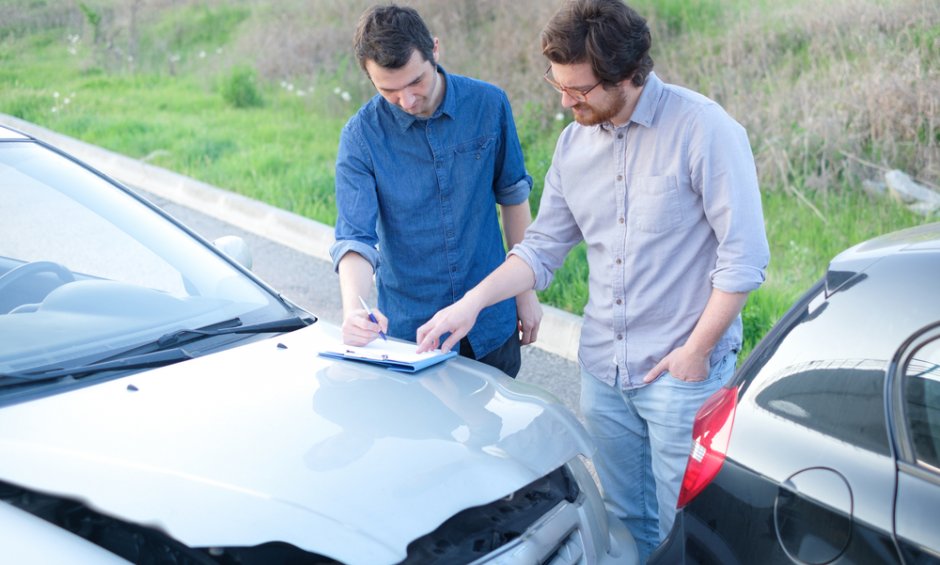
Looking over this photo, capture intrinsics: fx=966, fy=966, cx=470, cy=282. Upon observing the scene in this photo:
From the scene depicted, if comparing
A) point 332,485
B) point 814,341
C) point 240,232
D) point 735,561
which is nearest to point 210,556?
point 332,485

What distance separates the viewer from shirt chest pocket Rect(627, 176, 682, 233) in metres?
2.46

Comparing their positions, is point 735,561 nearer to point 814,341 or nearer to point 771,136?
point 814,341

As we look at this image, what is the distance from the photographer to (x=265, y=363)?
264 cm

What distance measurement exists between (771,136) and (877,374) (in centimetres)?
555

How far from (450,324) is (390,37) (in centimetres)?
85

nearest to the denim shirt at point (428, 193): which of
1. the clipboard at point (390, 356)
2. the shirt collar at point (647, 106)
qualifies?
the clipboard at point (390, 356)

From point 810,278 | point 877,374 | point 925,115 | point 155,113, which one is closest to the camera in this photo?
point 877,374

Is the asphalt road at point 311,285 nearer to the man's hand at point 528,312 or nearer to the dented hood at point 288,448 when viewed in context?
the man's hand at point 528,312

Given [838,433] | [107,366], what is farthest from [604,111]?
[107,366]

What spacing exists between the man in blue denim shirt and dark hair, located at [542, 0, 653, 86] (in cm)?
60

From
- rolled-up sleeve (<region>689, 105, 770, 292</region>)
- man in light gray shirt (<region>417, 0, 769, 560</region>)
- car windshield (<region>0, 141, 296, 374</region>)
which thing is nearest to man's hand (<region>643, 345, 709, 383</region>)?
man in light gray shirt (<region>417, 0, 769, 560</region>)

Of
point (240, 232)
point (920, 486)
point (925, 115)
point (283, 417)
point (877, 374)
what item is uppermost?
point (877, 374)

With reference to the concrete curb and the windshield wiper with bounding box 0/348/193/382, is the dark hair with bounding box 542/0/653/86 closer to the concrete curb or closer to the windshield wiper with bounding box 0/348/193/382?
the windshield wiper with bounding box 0/348/193/382

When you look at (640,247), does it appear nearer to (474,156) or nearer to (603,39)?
(603,39)
